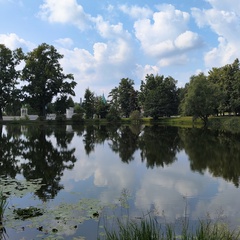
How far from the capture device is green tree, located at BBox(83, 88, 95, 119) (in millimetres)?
75375

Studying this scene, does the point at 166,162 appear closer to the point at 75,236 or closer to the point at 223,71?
the point at 75,236

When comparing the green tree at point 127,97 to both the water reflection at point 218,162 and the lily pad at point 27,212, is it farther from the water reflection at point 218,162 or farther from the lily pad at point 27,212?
the lily pad at point 27,212

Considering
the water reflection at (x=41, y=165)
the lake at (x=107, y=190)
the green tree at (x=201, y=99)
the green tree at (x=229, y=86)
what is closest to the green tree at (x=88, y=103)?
the green tree at (x=201, y=99)

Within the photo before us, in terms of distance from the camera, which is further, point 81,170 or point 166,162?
point 166,162

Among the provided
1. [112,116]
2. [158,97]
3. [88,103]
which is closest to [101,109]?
[88,103]

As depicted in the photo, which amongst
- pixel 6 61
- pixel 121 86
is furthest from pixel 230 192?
pixel 121 86

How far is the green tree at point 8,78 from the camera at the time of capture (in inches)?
2517

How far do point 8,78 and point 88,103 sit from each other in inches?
811

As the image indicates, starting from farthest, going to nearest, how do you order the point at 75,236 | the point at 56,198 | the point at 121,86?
the point at 121,86, the point at 56,198, the point at 75,236

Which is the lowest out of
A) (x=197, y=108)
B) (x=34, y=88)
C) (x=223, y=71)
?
(x=197, y=108)

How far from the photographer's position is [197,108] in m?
55.7

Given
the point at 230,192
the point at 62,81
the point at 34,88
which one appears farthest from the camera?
the point at 62,81

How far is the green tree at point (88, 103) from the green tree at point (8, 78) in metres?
17.7

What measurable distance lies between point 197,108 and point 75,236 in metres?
52.0
